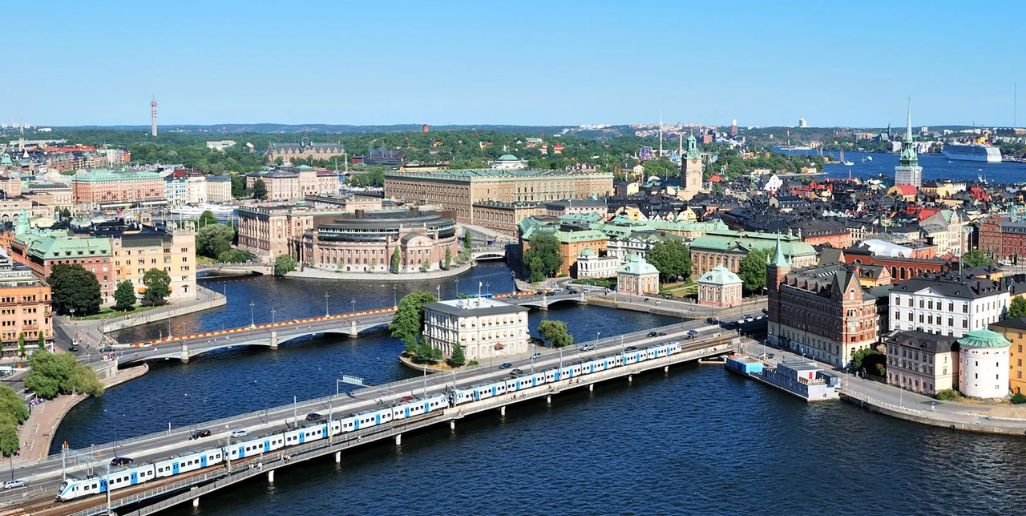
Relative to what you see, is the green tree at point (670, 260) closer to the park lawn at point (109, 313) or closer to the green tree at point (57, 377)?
the park lawn at point (109, 313)

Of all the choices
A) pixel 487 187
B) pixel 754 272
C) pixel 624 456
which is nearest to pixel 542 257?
pixel 754 272

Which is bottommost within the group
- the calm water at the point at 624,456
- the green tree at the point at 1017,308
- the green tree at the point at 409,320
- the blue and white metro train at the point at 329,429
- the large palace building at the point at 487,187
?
the calm water at the point at 624,456

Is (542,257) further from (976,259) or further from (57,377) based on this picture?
(57,377)

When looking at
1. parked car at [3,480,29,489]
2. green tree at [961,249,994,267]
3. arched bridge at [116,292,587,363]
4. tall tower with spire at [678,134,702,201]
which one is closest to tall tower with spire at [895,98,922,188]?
tall tower with spire at [678,134,702,201]

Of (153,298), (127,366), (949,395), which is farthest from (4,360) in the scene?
(949,395)

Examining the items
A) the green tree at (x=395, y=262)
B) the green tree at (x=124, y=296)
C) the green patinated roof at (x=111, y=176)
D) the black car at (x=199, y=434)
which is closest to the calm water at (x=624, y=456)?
the black car at (x=199, y=434)

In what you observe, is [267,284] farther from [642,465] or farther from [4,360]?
[642,465]

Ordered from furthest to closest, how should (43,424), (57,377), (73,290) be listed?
(73,290) < (57,377) < (43,424)
